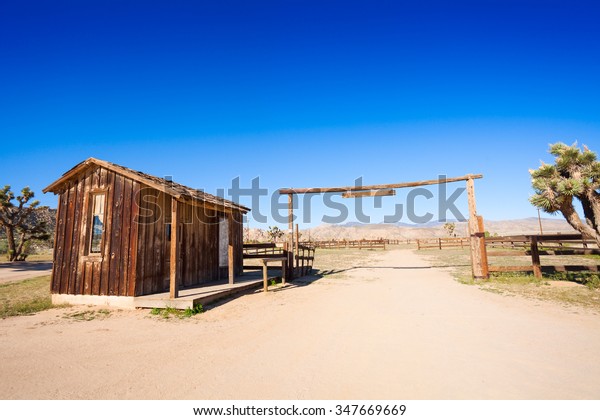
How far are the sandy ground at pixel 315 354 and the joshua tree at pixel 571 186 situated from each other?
3789 mm

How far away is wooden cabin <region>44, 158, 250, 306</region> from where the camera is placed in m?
8.82

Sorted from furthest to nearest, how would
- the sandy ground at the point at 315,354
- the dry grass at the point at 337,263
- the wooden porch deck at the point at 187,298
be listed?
the dry grass at the point at 337,263
the wooden porch deck at the point at 187,298
the sandy ground at the point at 315,354

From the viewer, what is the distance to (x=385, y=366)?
4332 millimetres

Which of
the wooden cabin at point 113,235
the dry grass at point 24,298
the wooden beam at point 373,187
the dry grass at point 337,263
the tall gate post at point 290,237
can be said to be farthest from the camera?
the dry grass at point 337,263

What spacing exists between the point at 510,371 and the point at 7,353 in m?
7.65

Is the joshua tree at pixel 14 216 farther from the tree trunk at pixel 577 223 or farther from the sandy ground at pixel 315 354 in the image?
the tree trunk at pixel 577 223

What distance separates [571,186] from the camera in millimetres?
9469

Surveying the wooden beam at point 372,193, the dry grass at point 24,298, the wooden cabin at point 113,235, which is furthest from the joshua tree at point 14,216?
the wooden beam at point 372,193

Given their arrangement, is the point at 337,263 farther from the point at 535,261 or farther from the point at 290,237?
the point at 535,261

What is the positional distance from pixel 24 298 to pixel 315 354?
11.0m

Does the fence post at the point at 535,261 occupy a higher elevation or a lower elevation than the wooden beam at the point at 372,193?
lower

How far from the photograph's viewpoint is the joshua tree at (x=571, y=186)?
31.5ft
